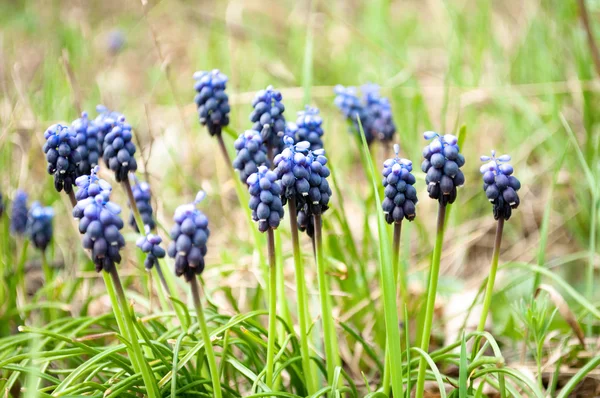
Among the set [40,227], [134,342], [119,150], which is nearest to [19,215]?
[40,227]

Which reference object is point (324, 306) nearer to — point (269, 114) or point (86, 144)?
point (269, 114)

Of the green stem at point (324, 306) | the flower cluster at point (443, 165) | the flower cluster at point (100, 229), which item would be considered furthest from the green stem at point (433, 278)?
the flower cluster at point (100, 229)

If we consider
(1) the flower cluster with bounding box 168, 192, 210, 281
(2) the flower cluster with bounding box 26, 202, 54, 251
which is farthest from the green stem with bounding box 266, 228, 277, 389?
(2) the flower cluster with bounding box 26, 202, 54, 251

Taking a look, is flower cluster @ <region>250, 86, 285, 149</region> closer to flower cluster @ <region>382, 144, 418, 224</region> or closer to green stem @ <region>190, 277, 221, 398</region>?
flower cluster @ <region>382, 144, 418, 224</region>

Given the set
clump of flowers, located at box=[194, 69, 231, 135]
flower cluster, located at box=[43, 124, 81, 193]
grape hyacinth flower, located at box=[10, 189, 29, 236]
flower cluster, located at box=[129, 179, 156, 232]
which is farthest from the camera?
grape hyacinth flower, located at box=[10, 189, 29, 236]

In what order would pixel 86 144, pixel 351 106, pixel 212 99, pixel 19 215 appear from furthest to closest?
pixel 19 215 → pixel 351 106 → pixel 212 99 → pixel 86 144

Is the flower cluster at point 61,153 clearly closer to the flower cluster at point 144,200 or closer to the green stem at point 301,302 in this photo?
the flower cluster at point 144,200
